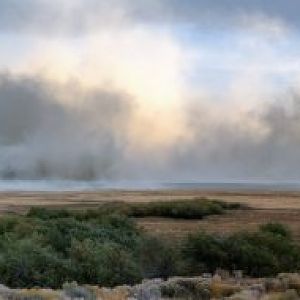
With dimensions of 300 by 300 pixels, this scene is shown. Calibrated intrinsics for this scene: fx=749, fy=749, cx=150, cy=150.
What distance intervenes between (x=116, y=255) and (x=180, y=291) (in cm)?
652

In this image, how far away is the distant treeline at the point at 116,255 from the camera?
92.5ft

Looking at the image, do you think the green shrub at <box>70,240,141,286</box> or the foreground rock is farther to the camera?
the green shrub at <box>70,240,141,286</box>

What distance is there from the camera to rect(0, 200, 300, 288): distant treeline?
28.2m

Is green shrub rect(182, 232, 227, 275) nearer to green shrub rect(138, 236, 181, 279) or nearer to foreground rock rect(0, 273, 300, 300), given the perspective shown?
green shrub rect(138, 236, 181, 279)

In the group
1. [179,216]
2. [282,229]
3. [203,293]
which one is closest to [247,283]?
[203,293]

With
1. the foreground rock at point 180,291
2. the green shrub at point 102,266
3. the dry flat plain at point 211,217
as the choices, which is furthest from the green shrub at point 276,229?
the foreground rock at point 180,291

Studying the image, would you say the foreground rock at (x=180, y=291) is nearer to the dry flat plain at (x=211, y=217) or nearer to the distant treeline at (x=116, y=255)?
the distant treeline at (x=116, y=255)

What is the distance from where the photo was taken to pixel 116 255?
30.4m

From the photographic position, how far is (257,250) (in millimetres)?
37281

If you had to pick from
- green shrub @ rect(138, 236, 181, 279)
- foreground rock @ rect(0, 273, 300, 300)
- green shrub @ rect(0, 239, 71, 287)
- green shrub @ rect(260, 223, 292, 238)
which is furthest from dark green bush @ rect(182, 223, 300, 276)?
foreground rock @ rect(0, 273, 300, 300)

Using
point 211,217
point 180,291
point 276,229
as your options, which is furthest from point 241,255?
point 211,217

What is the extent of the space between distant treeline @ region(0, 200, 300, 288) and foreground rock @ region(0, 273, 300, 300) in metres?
4.35

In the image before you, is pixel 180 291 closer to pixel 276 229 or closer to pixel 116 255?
pixel 116 255

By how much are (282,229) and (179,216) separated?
1296 inches
